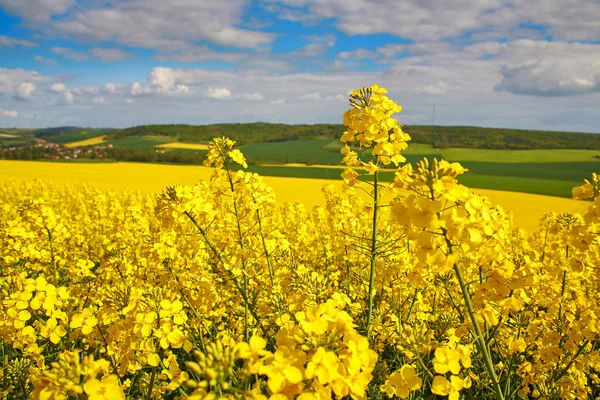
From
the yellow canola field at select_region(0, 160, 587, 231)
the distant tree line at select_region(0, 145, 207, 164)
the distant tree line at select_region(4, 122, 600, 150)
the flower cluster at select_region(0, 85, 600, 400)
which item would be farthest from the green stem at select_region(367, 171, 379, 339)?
the distant tree line at select_region(4, 122, 600, 150)

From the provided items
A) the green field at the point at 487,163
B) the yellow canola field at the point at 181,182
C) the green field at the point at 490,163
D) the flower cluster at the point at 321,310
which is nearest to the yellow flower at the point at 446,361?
the flower cluster at the point at 321,310

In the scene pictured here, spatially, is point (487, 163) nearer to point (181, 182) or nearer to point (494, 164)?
point (494, 164)

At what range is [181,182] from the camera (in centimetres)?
2588

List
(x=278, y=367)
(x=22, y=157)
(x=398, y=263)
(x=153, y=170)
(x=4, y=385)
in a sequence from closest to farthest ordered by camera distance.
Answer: (x=278, y=367) < (x=4, y=385) < (x=398, y=263) < (x=153, y=170) < (x=22, y=157)

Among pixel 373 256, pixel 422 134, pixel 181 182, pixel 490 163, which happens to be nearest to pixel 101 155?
pixel 181 182

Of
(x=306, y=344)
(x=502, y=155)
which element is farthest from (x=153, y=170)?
(x=502, y=155)

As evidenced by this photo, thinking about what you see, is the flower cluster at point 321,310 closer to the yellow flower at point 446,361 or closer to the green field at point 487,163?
the yellow flower at point 446,361

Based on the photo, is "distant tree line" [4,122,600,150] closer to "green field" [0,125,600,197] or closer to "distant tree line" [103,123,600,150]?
"distant tree line" [103,123,600,150]

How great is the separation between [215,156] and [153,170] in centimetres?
3342

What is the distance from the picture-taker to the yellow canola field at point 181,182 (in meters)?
19.6

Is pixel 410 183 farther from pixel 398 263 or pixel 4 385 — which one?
pixel 4 385

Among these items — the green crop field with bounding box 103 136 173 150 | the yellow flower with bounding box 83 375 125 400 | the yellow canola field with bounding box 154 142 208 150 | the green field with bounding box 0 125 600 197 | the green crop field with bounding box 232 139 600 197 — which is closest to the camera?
the yellow flower with bounding box 83 375 125 400

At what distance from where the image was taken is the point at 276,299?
10.3ft

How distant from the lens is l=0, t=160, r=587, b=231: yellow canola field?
19609 mm
